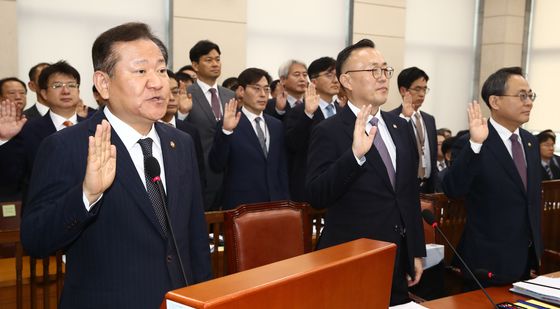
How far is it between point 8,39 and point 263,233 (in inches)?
157

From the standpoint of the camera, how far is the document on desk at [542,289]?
1899 millimetres

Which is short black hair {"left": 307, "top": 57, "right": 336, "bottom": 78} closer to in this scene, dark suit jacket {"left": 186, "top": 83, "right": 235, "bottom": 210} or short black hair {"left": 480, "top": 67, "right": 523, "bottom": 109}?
dark suit jacket {"left": 186, "top": 83, "right": 235, "bottom": 210}

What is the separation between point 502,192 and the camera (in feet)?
8.91

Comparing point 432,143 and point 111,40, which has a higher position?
point 111,40

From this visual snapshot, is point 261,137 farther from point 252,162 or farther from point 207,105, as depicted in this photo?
point 207,105

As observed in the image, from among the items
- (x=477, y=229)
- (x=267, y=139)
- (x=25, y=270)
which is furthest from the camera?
(x=267, y=139)

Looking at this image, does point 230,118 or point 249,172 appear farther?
point 249,172

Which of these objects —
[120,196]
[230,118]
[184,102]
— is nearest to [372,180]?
[120,196]

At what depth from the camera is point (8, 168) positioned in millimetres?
2918

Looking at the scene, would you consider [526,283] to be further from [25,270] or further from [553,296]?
[25,270]

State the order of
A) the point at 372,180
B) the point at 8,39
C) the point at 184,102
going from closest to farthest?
the point at 372,180, the point at 184,102, the point at 8,39

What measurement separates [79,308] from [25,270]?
0.99 m

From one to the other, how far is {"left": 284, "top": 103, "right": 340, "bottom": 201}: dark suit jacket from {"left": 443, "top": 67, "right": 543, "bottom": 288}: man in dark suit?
1.02 m

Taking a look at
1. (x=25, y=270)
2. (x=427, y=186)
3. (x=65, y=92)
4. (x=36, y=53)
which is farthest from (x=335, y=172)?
(x=36, y=53)
